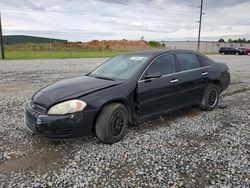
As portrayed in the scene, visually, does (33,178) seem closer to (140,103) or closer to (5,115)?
(140,103)

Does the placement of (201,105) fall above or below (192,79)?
below

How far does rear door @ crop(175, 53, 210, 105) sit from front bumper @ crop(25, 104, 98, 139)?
7.68 feet

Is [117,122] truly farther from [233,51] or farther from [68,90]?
[233,51]

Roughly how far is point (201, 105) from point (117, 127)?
2.73 meters

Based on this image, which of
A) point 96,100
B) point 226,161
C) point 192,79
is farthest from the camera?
point 192,79

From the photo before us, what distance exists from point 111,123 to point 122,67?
1415 mm

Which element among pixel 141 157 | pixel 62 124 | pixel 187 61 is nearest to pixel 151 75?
pixel 187 61

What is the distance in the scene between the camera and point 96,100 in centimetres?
427

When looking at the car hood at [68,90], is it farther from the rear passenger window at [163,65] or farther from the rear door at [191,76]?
the rear door at [191,76]

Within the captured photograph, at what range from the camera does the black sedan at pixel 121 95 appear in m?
4.10

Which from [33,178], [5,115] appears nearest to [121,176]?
[33,178]

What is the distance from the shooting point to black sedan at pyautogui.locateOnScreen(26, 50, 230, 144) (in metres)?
4.10

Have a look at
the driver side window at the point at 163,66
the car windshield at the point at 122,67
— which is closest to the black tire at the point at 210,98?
the driver side window at the point at 163,66

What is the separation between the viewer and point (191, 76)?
5.88 meters
